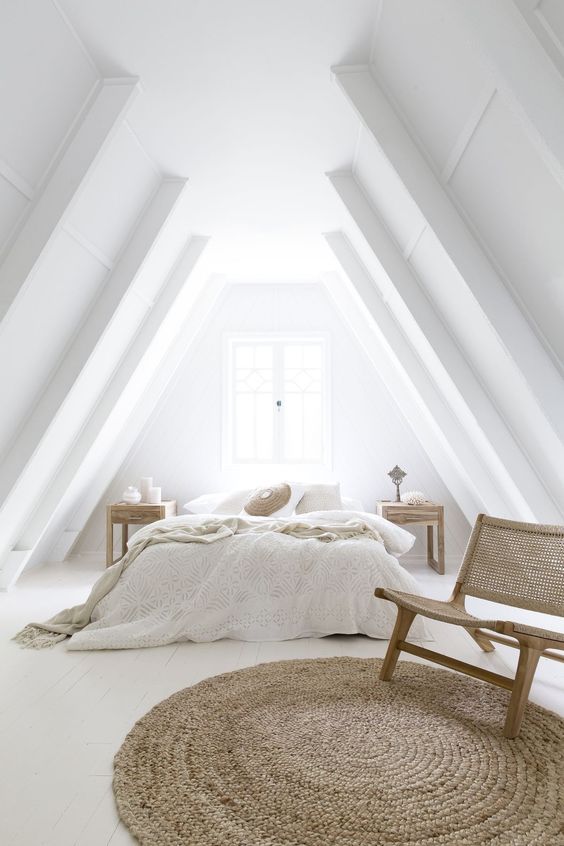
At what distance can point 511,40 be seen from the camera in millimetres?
1664

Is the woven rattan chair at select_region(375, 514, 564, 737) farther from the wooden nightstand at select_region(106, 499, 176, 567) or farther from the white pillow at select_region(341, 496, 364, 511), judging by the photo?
the wooden nightstand at select_region(106, 499, 176, 567)

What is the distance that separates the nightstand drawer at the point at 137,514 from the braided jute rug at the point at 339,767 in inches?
99.5

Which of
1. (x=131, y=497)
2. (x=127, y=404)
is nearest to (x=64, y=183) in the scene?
(x=127, y=404)

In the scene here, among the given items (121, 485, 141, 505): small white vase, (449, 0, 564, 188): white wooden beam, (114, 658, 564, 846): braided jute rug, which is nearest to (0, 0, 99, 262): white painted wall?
(449, 0, 564, 188): white wooden beam

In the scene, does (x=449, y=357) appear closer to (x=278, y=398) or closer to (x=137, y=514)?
(x=278, y=398)

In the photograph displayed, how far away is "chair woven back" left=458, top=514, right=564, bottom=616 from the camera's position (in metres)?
2.45

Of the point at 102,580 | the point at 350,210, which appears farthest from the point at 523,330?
the point at 102,580

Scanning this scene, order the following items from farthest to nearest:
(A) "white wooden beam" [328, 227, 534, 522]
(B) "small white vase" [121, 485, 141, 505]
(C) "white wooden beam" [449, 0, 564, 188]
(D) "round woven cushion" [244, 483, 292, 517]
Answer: (B) "small white vase" [121, 485, 141, 505]
(D) "round woven cushion" [244, 483, 292, 517]
(A) "white wooden beam" [328, 227, 534, 522]
(C) "white wooden beam" [449, 0, 564, 188]

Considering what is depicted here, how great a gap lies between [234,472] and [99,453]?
131 cm

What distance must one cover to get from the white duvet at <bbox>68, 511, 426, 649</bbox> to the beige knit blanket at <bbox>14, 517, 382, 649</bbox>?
0.15ft

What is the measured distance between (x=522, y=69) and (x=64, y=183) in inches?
68.4

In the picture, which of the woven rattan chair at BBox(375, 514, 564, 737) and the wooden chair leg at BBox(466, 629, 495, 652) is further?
the wooden chair leg at BBox(466, 629, 495, 652)

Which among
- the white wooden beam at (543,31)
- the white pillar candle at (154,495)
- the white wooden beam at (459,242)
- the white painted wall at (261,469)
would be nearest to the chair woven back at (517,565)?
the white wooden beam at (459,242)

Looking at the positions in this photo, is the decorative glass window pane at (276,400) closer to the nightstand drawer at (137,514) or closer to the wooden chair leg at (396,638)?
the nightstand drawer at (137,514)
